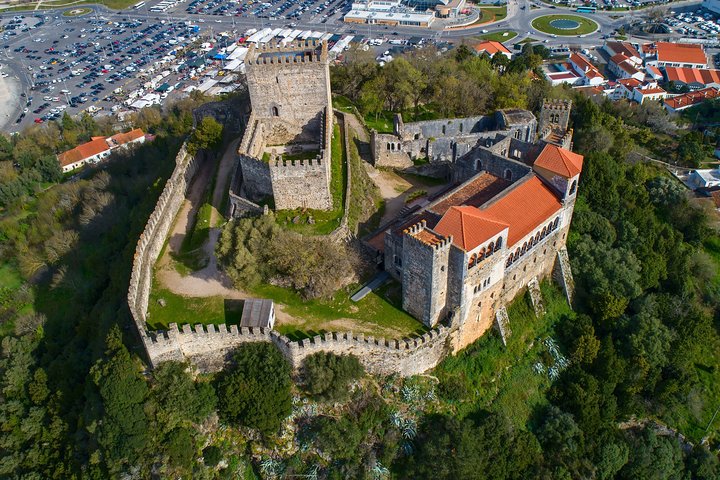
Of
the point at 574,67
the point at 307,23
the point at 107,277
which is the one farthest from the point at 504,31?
the point at 107,277

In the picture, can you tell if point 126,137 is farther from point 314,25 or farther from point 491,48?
point 491,48

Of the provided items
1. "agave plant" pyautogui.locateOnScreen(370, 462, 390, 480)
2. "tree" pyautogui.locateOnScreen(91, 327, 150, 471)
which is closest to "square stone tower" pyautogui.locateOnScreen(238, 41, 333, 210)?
"tree" pyautogui.locateOnScreen(91, 327, 150, 471)

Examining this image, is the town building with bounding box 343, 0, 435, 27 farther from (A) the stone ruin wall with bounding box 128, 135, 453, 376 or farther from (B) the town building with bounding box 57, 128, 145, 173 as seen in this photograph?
(A) the stone ruin wall with bounding box 128, 135, 453, 376

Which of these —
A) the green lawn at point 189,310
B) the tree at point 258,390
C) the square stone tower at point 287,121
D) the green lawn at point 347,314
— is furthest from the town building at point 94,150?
the tree at point 258,390

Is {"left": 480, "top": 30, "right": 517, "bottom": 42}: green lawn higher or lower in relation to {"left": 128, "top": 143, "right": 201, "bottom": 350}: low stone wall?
lower

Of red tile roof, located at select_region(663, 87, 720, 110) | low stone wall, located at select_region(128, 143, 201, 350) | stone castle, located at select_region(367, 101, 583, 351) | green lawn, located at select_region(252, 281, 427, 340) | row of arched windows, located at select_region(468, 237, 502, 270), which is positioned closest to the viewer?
stone castle, located at select_region(367, 101, 583, 351)

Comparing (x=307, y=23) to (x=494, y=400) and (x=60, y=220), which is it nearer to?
(x=60, y=220)
